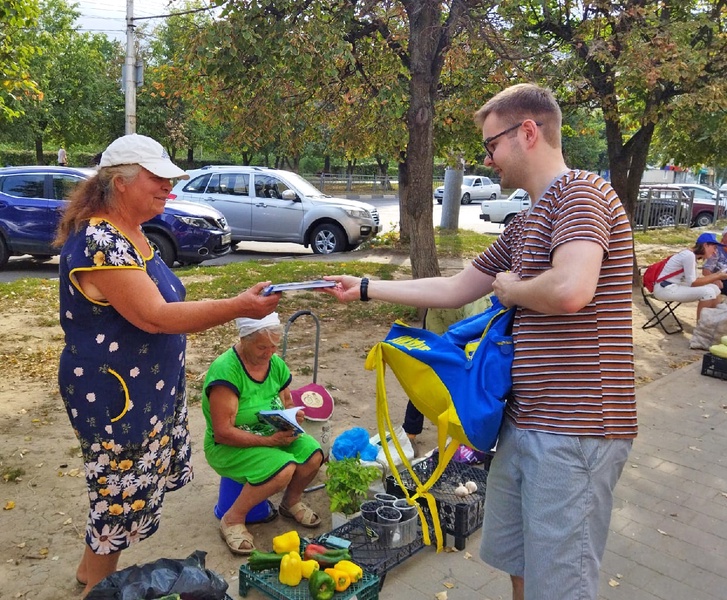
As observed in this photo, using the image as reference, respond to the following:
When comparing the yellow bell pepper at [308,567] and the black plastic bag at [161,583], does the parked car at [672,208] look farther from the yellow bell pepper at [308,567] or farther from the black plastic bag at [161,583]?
the black plastic bag at [161,583]

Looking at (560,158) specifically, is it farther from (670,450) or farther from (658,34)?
(658,34)

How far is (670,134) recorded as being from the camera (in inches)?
464

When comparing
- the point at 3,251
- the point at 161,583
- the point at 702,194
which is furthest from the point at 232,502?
the point at 702,194

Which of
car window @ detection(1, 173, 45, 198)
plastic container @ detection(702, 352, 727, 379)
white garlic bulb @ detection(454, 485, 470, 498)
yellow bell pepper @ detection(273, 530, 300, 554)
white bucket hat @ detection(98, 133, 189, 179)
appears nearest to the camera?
white bucket hat @ detection(98, 133, 189, 179)

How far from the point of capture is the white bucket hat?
2439mm

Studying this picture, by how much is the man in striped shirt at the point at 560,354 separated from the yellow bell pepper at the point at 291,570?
1.17 m

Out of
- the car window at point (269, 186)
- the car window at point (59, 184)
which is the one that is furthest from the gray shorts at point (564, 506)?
the car window at point (269, 186)

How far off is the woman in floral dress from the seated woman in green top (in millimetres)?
881

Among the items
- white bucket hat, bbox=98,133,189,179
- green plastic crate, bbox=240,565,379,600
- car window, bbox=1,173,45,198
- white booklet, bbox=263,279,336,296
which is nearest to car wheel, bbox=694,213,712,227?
car window, bbox=1,173,45,198

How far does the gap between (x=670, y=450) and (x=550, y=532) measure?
11.9 feet

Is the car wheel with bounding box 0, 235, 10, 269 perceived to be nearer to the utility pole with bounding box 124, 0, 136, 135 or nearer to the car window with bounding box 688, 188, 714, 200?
the utility pole with bounding box 124, 0, 136, 135

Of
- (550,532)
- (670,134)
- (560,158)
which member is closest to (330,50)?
(560,158)

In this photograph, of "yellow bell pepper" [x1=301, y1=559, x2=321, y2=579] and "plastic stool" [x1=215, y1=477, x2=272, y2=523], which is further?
"plastic stool" [x1=215, y1=477, x2=272, y2=523]

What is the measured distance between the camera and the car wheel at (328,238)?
14422 millimetres
